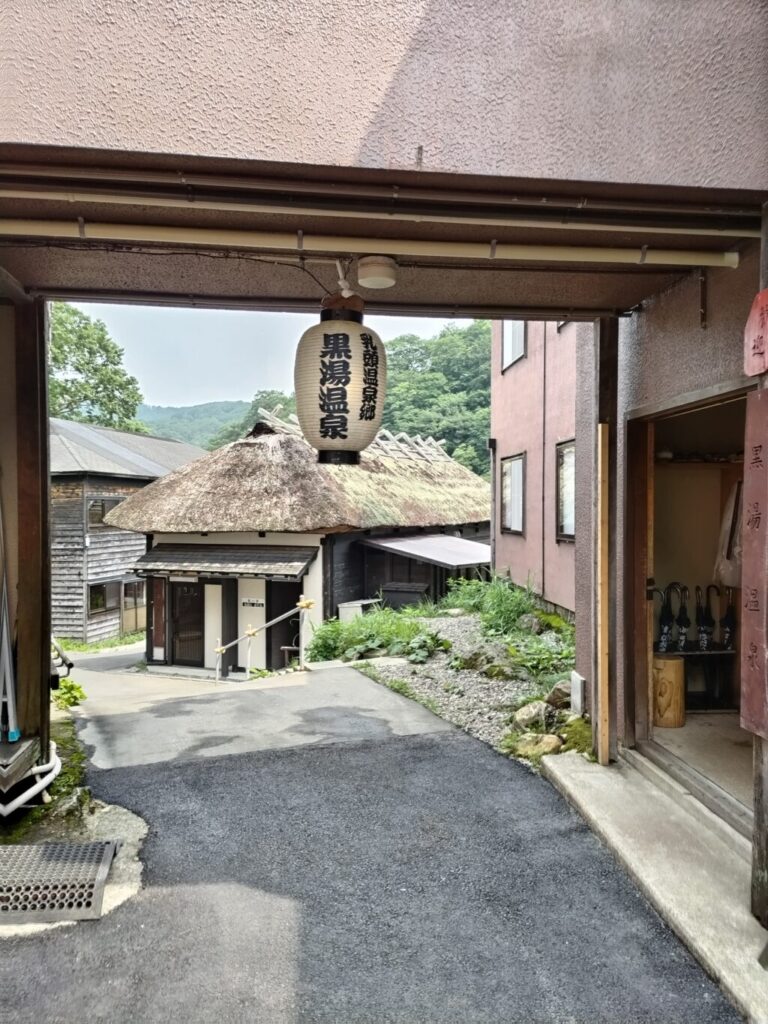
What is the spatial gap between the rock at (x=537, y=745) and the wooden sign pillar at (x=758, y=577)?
6.87ft

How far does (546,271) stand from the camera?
3.89 metres

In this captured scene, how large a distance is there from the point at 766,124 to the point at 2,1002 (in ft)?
15.8

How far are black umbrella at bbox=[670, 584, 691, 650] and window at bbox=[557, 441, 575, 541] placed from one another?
267cm

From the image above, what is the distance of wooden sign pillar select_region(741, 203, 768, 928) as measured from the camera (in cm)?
277

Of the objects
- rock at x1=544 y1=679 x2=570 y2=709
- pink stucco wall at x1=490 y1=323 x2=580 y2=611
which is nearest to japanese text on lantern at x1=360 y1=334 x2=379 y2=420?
rock at x1=544 y1=679 x2=570 y2=709

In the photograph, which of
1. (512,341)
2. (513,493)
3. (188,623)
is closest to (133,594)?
(188,623)

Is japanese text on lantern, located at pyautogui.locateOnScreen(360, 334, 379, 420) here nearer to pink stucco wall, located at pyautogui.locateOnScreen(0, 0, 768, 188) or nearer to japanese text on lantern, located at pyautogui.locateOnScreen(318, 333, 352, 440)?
japanese text on lantern, located at pyautogui.locateOnScreen(318, 333, 352, 440)

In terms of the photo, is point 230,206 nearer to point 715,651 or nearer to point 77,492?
point 715,651

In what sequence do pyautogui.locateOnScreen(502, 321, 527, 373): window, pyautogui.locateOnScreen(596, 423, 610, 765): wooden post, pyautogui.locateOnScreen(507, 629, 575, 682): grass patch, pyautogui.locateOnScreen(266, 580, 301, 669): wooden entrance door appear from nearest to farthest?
pyautogui.locateOnScreen(596, 423, 610, 765): wooden post < pyautogui.locateOnScreen(507, 629, 575, 682): grass patch < pyautogui.locateOnScreen(502, 321, 527, 373): window < pyautogui.locateOnScreen(266, 580, 301, 669): wooden entrance door

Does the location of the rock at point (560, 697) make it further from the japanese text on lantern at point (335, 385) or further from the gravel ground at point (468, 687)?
the japanese text on lantern at point (335, 385)

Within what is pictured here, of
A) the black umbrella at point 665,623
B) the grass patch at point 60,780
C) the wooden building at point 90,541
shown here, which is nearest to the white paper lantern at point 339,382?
the grass patch at point 60,780

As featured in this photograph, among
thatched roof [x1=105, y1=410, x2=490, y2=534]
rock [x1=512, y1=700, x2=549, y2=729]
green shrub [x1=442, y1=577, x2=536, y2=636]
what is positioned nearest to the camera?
rock [x1=512, y1=700, x2=549, y2=729]

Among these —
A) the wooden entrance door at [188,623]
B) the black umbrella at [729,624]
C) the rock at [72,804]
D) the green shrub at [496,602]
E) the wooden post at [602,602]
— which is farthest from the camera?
the wooden entrance door at [188,623]

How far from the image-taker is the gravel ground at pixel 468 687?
5.82m
